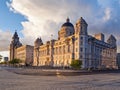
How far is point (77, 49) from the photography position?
400 ft

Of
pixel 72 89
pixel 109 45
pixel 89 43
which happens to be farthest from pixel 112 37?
pixel 72 89

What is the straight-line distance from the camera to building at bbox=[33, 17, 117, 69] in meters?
121

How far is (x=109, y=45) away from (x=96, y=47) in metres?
22.6

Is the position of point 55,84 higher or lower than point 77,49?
lower

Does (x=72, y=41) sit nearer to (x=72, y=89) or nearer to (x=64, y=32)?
(x=64, y=32)

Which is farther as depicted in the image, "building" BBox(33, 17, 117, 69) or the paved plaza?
"building" BBox(33, 17, 117, 69)

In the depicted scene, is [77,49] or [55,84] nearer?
[55,84]

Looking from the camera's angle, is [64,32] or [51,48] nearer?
[64,32]

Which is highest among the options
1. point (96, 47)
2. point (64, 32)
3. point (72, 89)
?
point (64, 32)

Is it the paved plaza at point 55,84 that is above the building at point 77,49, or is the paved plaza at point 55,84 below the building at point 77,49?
below

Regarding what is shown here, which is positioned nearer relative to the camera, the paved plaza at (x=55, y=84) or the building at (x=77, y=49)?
the paved plaza at (x=55, y=84)

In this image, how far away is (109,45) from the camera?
15612cm

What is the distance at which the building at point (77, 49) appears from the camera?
121 meters

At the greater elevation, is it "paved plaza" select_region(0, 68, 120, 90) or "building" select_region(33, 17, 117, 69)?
"building" select_region(33, 17, 117, 69)
